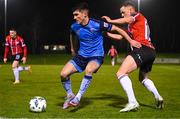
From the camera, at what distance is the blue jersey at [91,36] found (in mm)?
10328

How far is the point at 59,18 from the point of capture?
350 ft

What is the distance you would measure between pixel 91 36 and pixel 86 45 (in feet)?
0.89

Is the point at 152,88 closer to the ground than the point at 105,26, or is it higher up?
closer to the ground

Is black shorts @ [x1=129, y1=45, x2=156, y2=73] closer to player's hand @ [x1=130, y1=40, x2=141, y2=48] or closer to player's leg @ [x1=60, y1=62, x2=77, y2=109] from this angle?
player's hand @ [x1=130, y1=40, x2=141, y2=48]

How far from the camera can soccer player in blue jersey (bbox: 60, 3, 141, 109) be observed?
404 inches

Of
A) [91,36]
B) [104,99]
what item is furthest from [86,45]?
[104,99]

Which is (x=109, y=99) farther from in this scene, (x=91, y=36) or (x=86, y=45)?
(x=91, y=36)

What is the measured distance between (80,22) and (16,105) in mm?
2727

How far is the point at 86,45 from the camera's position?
10.6m

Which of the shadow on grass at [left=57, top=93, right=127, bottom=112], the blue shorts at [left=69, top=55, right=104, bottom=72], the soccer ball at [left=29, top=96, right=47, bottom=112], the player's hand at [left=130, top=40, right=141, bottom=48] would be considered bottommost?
the shadow on grass at [left=57, top=93, right=127, bottom=112]

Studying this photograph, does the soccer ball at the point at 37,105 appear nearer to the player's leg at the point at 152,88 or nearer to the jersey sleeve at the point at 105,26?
the jersey sleeve at the point at 105,26

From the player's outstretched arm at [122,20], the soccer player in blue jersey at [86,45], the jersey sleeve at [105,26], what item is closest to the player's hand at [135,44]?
the soccer player in blue jersey at [86,45]

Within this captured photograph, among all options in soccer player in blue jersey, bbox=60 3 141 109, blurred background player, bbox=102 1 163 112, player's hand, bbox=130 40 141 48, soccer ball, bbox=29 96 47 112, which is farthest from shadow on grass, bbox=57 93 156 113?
player's hand, bbox=130 40 141 48

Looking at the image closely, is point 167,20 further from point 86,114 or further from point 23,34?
point 86,114
